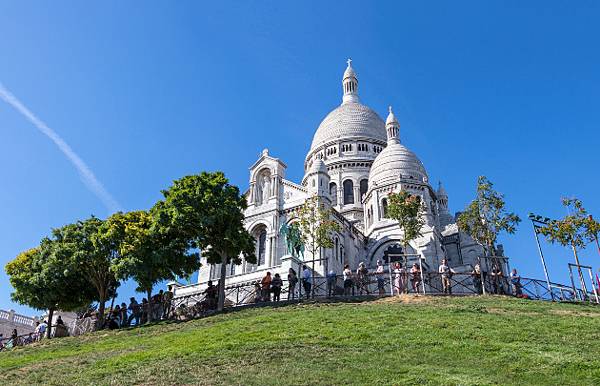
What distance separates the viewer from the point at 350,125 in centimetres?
6819

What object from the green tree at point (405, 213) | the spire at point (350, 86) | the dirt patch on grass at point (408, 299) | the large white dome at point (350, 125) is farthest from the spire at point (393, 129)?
the dirt patch on grass at point (408, 299)

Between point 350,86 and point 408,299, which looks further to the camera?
point 350,86

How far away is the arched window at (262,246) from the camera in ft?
147

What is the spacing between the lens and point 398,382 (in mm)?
11805

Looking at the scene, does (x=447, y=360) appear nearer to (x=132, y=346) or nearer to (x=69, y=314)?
(x=132, y=346)

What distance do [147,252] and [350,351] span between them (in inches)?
601

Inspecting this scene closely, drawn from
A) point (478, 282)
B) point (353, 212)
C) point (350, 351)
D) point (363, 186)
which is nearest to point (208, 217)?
point (478, 282)

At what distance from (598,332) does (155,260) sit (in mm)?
18525

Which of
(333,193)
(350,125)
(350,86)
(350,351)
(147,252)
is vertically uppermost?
(350,86)

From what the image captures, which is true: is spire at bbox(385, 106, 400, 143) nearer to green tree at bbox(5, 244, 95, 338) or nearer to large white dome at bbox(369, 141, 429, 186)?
large white dome at bbox(369, 141, 429, 186)

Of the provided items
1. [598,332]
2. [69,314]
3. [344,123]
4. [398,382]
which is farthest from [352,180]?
[398,382]

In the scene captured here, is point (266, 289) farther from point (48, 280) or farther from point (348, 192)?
point (348, 192)

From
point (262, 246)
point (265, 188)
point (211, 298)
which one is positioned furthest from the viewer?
point (265, 188)

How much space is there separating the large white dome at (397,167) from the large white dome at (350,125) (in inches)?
484
